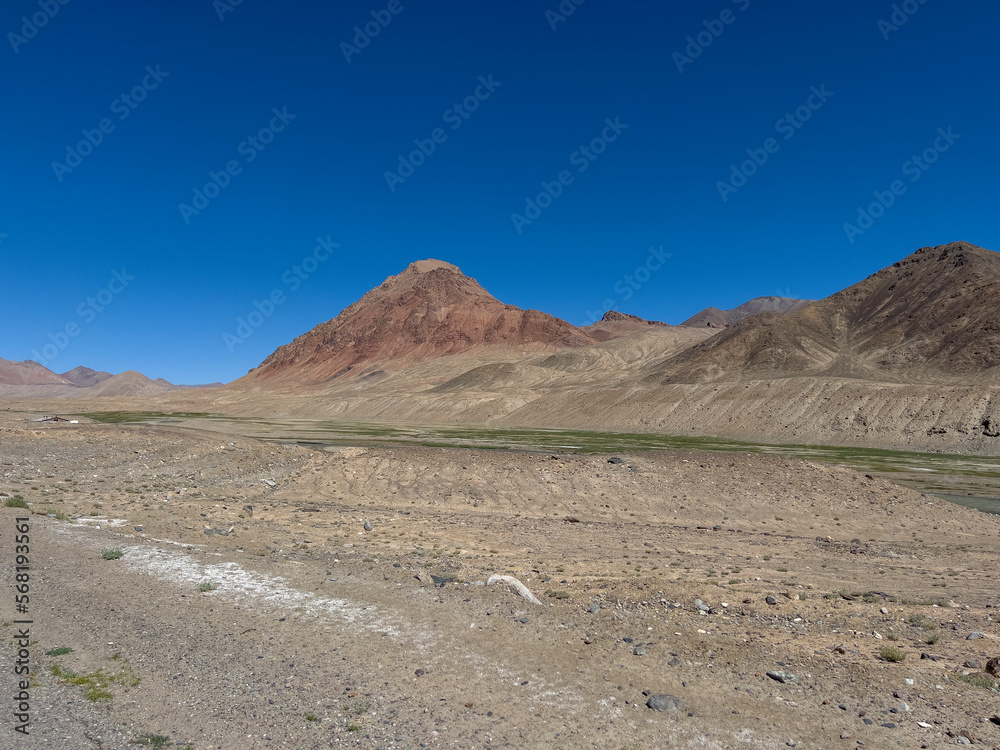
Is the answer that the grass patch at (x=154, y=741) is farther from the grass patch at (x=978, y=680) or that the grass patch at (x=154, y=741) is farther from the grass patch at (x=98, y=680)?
the grass patch at (x=978, y=680)

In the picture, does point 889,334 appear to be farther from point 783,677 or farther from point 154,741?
point 154,741

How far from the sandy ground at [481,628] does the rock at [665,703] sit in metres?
0.13

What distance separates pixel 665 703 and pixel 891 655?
4.15 metres

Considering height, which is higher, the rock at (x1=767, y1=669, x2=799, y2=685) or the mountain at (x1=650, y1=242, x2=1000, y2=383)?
the mountain at (x1=650, y1=242, x2=1000, y2=383)

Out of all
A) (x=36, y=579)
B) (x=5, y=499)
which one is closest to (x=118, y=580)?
(x=36, y=579)

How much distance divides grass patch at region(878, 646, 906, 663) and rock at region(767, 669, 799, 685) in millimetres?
1773

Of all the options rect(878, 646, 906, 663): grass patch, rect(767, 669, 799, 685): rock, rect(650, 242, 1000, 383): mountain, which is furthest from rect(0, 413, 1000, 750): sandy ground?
rect(650, 242, 1000, 383): mountain

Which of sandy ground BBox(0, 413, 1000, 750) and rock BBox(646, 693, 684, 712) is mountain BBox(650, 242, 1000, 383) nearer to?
sandy ground BBox(0, 413, 1000, 750)

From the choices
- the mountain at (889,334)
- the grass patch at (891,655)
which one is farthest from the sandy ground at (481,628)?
the mountain at (889,334)

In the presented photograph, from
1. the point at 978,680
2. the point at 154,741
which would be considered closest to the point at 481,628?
the point at 154,741

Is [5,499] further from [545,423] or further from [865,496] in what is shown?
[545,423]

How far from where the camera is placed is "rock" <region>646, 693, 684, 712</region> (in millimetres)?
7368

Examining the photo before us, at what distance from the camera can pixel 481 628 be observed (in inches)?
385

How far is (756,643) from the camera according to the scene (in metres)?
9.45
